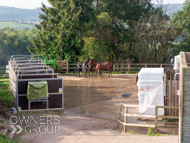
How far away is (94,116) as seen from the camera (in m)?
14.7

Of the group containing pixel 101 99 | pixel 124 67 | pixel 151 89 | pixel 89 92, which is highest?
pixel 124 67

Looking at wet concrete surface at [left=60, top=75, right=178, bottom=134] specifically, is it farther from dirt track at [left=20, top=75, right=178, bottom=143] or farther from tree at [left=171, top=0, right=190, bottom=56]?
tree at [left=171, top=0, right=190, bottom=56]

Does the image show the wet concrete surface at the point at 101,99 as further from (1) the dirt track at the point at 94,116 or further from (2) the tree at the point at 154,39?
(2) the tree at the point at 154,39

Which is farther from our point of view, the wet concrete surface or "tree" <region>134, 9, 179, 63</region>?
"tree" <region>134, 9, 179, 63</region>

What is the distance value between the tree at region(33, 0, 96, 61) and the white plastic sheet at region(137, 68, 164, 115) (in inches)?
1002

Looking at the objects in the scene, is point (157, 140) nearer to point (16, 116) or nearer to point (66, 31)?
point (16, 116)

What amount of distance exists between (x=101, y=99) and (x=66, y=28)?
20.9 metres

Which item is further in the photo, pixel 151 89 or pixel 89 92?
pixel 89 92

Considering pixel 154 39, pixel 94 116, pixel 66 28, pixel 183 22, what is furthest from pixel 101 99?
pixel 154 39

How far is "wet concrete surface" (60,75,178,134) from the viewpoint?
14.6 meters

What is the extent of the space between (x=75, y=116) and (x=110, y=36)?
2702cm

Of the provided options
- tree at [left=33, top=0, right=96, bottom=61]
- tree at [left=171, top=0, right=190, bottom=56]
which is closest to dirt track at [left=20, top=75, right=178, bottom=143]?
tree at [left=171, top=0, right=190, bottom=56]

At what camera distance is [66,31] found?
38125mm

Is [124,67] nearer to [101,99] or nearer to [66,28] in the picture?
[66,28]
